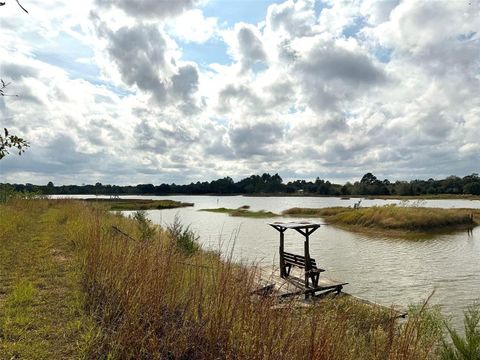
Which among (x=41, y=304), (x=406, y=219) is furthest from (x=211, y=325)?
(x=406, y=219)

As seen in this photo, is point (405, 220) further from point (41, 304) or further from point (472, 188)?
point (472, 188)

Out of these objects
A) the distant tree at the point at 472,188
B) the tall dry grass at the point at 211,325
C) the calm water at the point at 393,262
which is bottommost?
the calm water at the point at 393,262

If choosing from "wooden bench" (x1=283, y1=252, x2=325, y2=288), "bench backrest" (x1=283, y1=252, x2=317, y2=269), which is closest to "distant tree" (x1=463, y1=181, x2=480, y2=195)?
"wooden bench" (x1=283, y1=252, x2=325, y2=288)

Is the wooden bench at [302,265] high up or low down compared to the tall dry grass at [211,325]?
down

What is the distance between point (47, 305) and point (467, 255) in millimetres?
25508

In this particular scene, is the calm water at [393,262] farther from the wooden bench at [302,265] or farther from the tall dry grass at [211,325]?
the tall dry grass at [211,325]

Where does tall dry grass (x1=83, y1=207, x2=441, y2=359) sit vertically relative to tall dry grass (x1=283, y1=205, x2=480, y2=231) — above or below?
above

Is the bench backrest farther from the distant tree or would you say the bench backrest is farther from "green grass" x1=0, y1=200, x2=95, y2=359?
the distant tree

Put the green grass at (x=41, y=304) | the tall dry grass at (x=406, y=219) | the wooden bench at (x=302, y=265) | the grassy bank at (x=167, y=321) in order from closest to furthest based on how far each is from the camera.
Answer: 1. the grassy bank at (x=167, y=321)
2. the green grass at (x=41, y=304)
3. the wooden bench at (x=302, y=265)
4. the tall dry grass at (x=406, y=219)

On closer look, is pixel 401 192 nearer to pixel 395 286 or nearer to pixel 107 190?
pixel 107 190

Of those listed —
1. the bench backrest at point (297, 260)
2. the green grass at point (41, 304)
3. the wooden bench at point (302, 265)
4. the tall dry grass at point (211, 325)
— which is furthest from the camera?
the bench backrest at point (297, 260)

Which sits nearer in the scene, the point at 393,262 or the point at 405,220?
the point at 393,262

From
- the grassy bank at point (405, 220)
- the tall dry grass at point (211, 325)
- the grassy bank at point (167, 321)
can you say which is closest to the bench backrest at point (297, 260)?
the grassy bank at point (167, 321)

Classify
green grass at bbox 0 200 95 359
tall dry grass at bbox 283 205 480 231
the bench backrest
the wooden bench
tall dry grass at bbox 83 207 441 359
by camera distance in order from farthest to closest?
tall dry grass at bbox 283 205 480 231 < the bench backrest < the wooden bench < green grass at bbox 0 200 95 359 < tall dry grass at bbox 83 207 441 359
